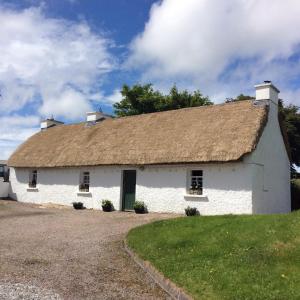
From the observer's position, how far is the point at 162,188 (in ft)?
66.7

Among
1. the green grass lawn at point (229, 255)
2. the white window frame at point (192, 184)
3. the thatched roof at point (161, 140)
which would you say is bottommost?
the green grass lawn at point (229, 255)

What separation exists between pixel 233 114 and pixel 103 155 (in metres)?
7.12

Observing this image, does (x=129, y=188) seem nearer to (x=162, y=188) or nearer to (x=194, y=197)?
(x=162, y=188)

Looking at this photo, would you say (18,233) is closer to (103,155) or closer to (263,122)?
(103,155)

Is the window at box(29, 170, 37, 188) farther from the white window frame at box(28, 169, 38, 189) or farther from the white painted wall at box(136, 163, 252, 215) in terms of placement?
the white painted wall at box(136, 163, 252, 215)

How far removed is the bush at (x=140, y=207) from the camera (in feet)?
68.1

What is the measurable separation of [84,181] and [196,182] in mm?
7562

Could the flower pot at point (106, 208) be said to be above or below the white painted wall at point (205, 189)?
below

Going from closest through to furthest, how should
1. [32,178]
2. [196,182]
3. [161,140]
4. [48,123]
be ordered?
[196,182] < [161,140] < [32,178] < [48,123]

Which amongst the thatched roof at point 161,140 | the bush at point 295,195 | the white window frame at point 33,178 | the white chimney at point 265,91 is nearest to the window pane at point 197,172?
the thatched roof at point 161,140

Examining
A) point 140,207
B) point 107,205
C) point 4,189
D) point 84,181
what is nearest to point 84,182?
point 84,181

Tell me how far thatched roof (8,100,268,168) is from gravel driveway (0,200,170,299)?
4237 millimetres

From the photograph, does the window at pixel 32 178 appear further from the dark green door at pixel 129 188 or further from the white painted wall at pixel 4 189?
the dark green door at pixel 129 188

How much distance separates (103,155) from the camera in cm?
2273
